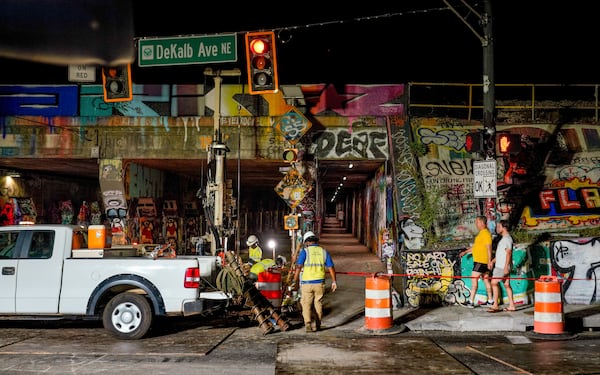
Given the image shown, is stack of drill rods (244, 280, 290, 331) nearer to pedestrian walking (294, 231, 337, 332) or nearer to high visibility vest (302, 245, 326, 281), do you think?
pedestrian walking (294, 231, 337, 332)

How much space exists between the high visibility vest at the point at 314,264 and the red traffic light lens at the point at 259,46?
380 centimetres

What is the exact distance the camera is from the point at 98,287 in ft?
28.1

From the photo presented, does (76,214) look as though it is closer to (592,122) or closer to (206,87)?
(206,87)

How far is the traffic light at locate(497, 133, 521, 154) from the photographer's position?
10.3m

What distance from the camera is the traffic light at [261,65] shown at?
406 inches

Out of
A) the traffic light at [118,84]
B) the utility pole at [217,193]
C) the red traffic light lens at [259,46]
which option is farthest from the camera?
the utility pole at [217,193]

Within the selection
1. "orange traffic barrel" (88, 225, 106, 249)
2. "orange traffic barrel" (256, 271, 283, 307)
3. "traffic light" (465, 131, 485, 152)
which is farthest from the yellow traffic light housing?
"orange traffic barrel" (88, 225, 106, 249)

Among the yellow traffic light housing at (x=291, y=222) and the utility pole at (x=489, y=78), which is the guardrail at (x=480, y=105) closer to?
the utility pole at (x=489, y=78)

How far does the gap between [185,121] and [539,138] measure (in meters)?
10.6

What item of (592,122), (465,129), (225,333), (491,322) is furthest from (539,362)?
(592,122)

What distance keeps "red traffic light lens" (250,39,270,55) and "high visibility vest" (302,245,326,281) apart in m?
3.80

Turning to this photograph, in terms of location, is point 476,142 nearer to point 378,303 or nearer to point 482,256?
point 482,256

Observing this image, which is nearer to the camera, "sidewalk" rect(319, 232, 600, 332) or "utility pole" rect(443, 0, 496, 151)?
"sidewalk" rect(319, 232, 600, 332)

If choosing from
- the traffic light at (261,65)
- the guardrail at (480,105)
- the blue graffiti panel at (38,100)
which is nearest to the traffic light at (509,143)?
the traffic light at (261,65)
